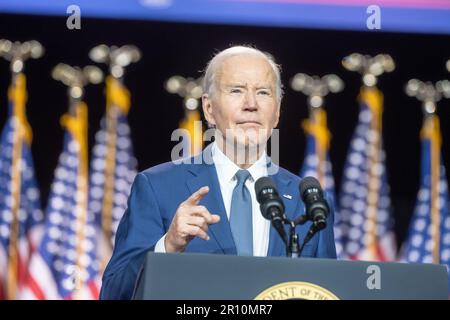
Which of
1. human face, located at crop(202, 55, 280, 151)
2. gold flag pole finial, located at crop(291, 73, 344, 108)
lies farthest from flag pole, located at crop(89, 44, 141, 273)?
human face, located at crop(202, 55, 280, 151)

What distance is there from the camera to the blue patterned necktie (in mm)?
2482

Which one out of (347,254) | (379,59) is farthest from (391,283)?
(379,59)

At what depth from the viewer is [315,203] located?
218 cm

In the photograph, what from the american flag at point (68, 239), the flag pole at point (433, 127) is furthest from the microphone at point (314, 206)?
the flag pole at point (433, 127)

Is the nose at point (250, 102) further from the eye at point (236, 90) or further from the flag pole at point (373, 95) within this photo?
the flag pole at point (373, 95)

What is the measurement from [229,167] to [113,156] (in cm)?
260

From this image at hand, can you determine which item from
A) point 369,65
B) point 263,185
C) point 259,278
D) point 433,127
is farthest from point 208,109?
point 433,127

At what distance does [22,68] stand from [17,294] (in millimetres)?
1352

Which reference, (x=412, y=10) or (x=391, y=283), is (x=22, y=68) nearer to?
(x=412, y=10)

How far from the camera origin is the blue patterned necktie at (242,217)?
248cm

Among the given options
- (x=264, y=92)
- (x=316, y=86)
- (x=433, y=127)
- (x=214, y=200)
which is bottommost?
(x=214, y=200)

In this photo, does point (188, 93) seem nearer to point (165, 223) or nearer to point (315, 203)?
point (165, 223)

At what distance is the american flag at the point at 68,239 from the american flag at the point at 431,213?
197 cm
